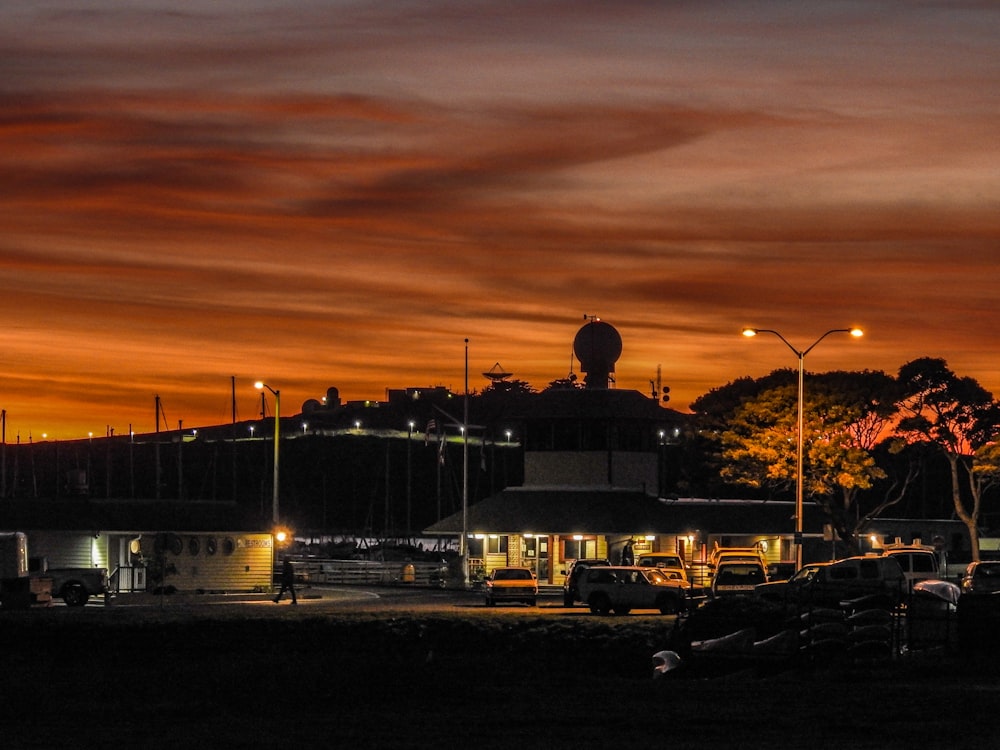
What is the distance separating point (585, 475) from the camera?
3319 inches

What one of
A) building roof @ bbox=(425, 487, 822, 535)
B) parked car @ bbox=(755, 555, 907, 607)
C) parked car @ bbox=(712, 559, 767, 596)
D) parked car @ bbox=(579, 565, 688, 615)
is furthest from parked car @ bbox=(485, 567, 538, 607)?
building roof @ bbox=(425, 487, 822, 535)

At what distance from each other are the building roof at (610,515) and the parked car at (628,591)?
69.4 feet

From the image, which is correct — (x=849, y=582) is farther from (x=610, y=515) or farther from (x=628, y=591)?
(x=610, y=515)

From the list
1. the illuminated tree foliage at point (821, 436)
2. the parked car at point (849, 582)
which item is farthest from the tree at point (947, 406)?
the parked car at point (849, 582)

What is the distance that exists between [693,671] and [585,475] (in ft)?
164

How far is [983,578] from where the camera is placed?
54125mm

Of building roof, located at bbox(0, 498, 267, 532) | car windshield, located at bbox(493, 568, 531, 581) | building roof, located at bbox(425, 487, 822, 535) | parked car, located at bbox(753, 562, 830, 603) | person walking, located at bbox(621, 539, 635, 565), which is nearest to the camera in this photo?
parked car, located at bbox(753, 562, 830, 603)

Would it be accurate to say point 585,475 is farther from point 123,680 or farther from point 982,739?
point 982,739

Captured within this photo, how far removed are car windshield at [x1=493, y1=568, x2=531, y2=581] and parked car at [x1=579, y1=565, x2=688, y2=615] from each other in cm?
417

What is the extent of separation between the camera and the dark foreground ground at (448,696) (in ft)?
66.5

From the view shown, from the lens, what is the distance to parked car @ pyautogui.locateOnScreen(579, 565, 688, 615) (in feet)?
182

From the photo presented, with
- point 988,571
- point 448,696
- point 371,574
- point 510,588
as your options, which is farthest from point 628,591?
point 371,574

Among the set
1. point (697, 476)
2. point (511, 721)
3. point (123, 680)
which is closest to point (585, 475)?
point (697, 476)

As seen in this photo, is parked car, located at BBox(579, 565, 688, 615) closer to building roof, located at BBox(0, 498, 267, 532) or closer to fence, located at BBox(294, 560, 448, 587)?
building roof, located at BBox(0, 498, 267, 532)
